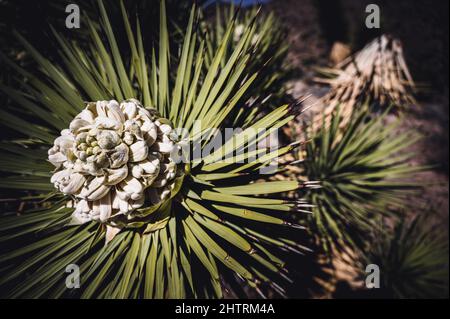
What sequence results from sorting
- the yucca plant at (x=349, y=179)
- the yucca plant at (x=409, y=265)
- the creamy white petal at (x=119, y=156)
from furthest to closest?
the yucca plant at (x=409, y=265), the yucca plant at (x=349, y=179), the creamy white petal at (x=119, y=156)

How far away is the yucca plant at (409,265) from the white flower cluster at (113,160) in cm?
161

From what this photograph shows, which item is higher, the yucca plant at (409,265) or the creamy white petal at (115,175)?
the creamy white petal at (115,175)

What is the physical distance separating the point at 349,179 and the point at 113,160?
139 centimetres

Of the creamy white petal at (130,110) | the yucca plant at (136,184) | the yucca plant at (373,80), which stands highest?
the yucca plant at (373,80)

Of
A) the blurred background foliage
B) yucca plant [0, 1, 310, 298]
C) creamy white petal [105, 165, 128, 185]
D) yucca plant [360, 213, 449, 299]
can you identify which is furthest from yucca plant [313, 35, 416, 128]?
creamy white petal [105, 165, 128, 185]

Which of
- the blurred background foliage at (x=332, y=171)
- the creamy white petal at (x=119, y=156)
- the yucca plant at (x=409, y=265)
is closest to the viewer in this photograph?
the creamy white petal at (x=119, y=156)

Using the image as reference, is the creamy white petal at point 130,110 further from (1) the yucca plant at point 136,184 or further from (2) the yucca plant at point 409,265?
(2) the yucca plant at point 409,265

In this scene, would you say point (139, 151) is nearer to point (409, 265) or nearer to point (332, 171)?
point (332, 171)

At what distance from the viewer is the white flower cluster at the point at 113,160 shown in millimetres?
825

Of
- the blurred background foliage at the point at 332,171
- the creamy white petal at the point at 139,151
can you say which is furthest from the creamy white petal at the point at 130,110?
the blurred background foliage at the point at 332,171
